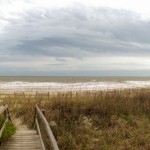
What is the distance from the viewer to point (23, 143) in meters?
8.02

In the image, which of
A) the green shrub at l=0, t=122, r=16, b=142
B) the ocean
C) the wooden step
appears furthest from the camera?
the ocean

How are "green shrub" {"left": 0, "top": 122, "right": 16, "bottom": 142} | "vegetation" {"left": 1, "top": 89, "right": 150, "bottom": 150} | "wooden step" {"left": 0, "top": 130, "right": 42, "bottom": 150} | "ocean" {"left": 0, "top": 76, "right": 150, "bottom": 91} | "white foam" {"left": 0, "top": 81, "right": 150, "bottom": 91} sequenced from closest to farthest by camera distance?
1. "wooden step" {"left": 0, "top": 130, "right": 42, "bottom": 150}
2. "green shrub" {"left": 0, "top": 122, "right": 16, "bottom": 142}
3. "vegetation" {"left": 1, "top": 89, "right": 150, "bottom": 150}
4. "white foam" {"left": 0, "top": 81, "right": 150, "bottom": 91}
5. "ocean" {"left": 0, "top": 76, "right": 150, "bottom": 91}

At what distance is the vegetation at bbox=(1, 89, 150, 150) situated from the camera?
10.6 metres

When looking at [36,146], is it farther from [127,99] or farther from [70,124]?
[127,99]

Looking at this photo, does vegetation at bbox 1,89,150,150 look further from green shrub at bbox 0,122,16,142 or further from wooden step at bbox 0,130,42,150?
green shrub at bbox 0,122,16,142

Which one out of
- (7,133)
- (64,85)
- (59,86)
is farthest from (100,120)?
(64,85)

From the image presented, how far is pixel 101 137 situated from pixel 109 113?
108 inches

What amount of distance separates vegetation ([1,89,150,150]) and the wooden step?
5.71 ft

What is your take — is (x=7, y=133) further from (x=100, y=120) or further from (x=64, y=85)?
(x=64, y=85)

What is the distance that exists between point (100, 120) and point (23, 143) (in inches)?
230

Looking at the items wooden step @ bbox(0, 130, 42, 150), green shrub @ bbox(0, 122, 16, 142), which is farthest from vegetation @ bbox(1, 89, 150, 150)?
green shrub @ bbox(0, 122, 16, 142)

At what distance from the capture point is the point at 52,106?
15.2 metres

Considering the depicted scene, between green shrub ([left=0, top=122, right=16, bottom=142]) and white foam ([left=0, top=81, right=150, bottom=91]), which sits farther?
white foam ([left=0, top=81, right=150, bottom=91])

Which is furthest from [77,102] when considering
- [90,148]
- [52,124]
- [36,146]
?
[36,146]
